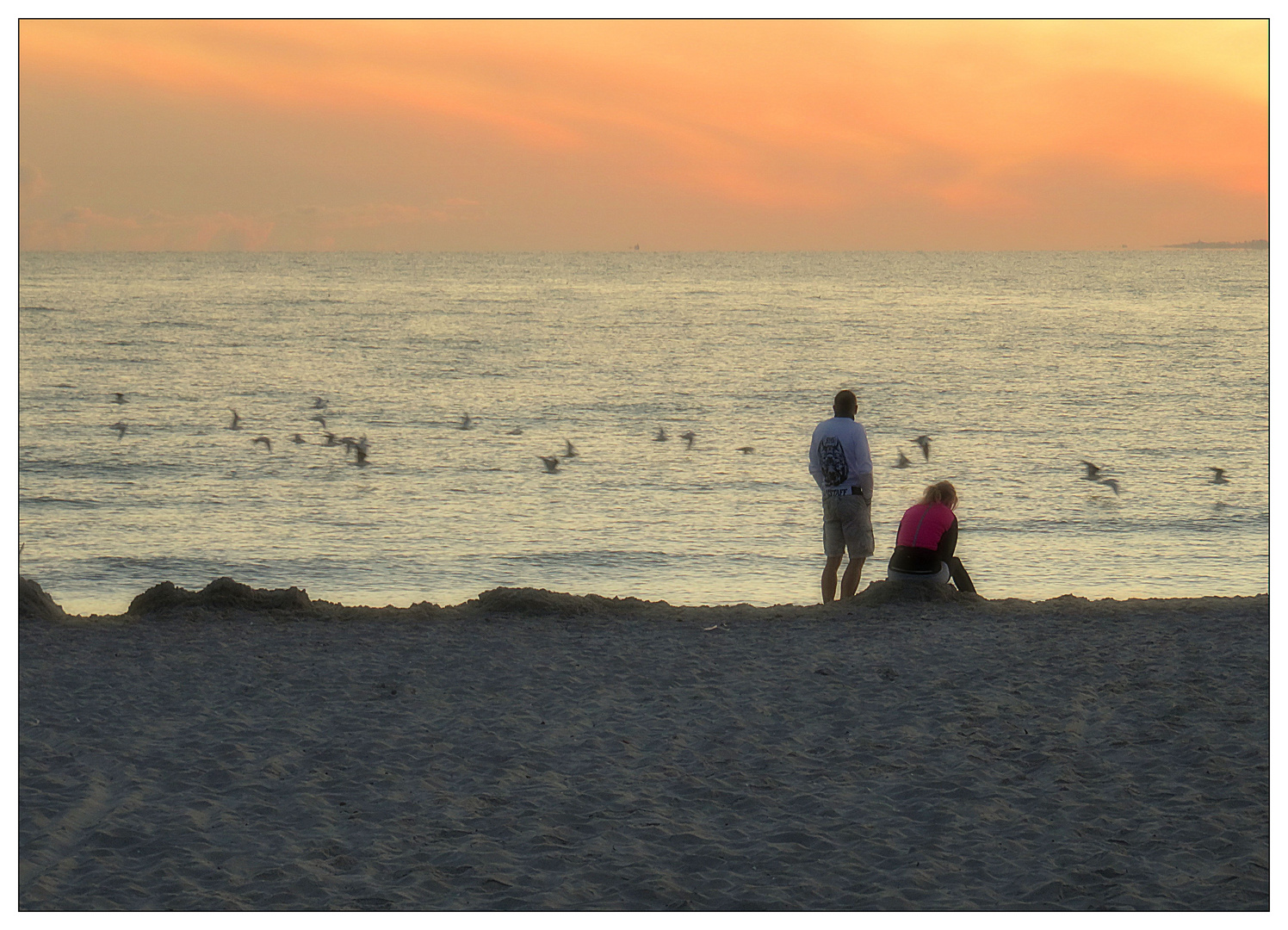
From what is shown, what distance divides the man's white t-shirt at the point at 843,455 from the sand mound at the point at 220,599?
4008 mm

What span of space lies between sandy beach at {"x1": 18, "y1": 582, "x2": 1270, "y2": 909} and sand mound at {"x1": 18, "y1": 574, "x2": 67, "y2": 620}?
5 centimetres

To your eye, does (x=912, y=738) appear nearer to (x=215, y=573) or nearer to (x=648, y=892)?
(x=648, y=892)

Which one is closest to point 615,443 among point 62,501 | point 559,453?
point 559,453

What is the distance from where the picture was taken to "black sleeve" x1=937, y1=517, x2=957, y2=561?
8670 millimetres

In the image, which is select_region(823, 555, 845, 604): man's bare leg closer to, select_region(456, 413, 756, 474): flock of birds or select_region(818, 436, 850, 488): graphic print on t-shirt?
select_region(818, 436, 850, 488): graphic print on t-shirt

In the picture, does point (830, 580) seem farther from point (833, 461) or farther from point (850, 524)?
point (833, 461)

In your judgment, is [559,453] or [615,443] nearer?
[559,453]

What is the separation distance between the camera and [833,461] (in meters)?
8.86

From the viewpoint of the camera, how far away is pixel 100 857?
4.64 metres

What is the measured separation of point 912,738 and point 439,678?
9.33ft

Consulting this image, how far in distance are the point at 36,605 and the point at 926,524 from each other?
6.51 m

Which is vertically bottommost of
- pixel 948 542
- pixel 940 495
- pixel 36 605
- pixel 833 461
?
pixel 36 605

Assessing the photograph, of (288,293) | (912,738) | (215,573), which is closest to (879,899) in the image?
(912,738)

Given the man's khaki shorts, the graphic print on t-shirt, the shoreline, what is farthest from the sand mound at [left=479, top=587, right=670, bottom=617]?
the graphic print on t-shirt
